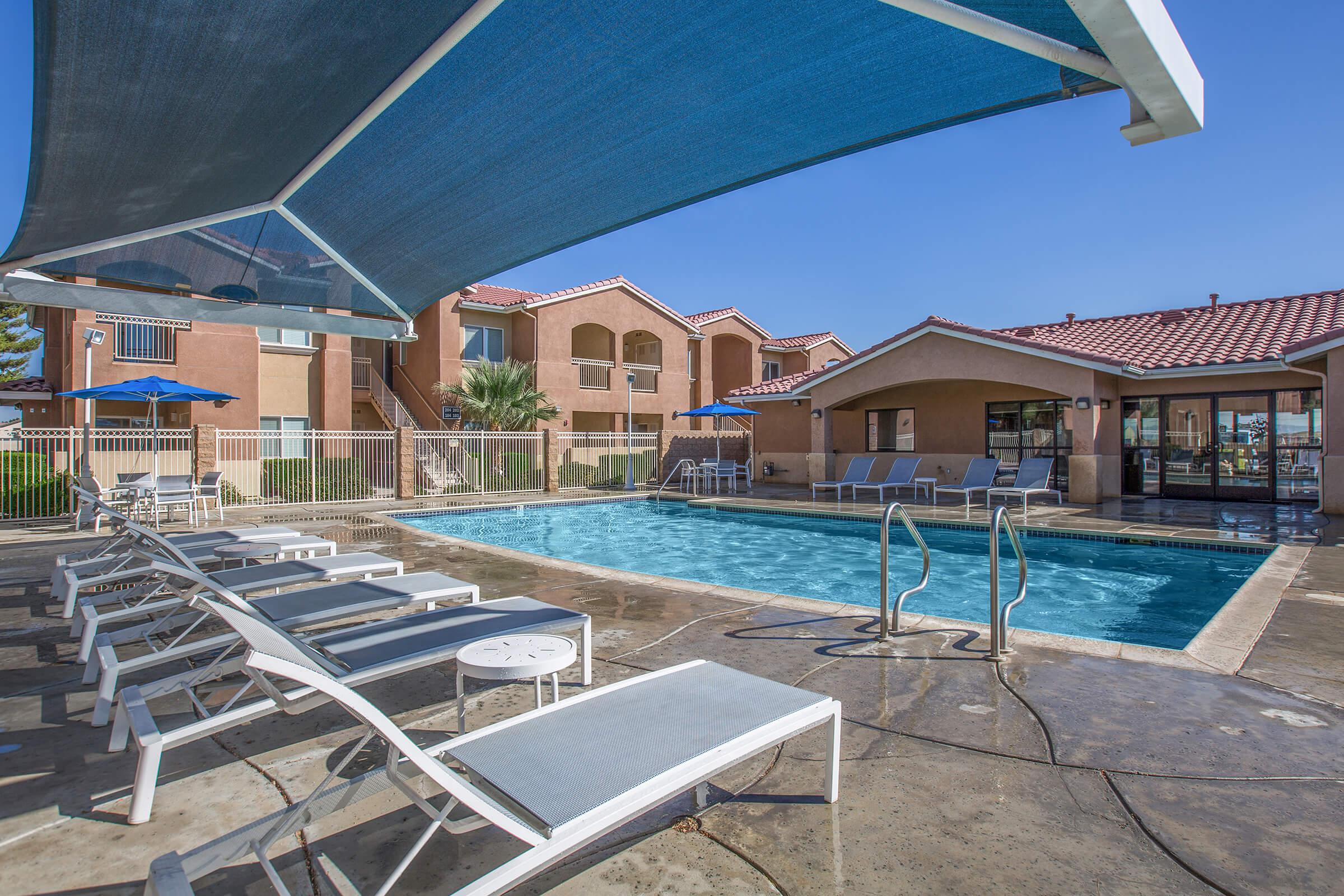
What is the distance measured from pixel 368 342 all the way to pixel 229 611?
25651 millimetres

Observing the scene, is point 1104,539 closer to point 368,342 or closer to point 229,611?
point 229,611

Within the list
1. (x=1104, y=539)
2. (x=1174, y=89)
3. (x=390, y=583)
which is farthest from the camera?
(x=1104, y=539)

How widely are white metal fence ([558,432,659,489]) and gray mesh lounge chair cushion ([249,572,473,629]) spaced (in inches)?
647

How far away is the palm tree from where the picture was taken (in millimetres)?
21562

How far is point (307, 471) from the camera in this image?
56.5ft

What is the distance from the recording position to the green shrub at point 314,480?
16.9 metres

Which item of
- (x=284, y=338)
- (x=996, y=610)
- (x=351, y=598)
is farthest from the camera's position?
(x=284, y=338)

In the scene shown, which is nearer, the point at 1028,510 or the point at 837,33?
the point at 837,33

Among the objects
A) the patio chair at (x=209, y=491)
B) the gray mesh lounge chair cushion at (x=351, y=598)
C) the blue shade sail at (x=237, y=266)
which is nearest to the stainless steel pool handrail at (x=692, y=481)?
the patio chair at (x=209, y=491)

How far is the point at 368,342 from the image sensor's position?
25.8 meters

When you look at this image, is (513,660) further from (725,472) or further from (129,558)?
(725,472)

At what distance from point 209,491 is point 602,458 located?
11.7 meters

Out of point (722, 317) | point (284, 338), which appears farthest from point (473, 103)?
point (722, 317)

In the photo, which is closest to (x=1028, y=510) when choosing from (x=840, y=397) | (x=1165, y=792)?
(x=840, y=397)
